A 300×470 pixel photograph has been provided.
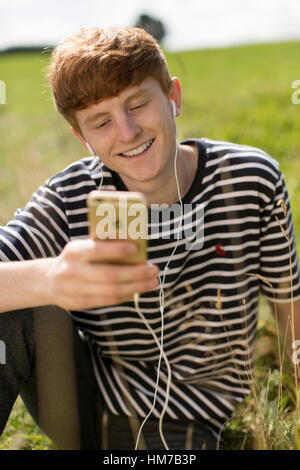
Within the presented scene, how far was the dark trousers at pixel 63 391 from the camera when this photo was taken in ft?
5.41

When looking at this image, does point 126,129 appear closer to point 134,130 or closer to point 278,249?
point 134,130

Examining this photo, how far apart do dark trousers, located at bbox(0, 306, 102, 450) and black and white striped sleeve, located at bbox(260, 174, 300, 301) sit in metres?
0.72

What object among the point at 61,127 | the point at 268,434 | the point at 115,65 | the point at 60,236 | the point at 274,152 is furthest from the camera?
the point at 61,127

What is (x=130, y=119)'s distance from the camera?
1718 mm

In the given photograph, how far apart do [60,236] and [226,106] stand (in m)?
6.29

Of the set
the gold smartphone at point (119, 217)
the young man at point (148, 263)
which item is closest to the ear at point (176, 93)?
the young man at point (148, 263)

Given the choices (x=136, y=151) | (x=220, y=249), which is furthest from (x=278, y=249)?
(x=136, y=151)

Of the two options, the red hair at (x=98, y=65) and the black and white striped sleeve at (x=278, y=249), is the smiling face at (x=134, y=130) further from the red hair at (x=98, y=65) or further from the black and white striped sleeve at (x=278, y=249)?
the black and white striped sleeve at (x=278, y=249)

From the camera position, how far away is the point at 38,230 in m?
1.72

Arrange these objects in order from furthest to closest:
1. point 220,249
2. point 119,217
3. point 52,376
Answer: point 220,249 < point 52,376 < point 119,217

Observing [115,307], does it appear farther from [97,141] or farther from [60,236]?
[97,141]

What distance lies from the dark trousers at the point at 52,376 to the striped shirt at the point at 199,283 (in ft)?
0.32

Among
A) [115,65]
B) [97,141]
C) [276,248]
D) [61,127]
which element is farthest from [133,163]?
[61,127]

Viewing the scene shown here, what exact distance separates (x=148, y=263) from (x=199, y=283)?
0.97ft
